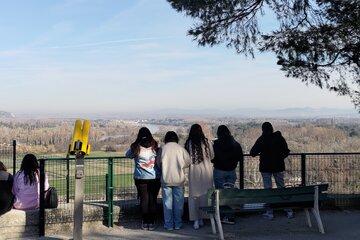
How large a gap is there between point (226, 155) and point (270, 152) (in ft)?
2.74

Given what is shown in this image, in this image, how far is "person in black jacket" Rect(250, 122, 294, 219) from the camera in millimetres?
8602

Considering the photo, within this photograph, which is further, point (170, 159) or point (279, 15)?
point (279, 15)

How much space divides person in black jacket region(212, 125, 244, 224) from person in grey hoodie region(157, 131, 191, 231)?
1.91ft

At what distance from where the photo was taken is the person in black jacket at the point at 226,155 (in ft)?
27.3

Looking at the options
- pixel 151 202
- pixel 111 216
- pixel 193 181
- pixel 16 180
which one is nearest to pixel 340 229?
pixel 193 181

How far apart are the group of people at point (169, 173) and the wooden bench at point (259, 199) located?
0.62m

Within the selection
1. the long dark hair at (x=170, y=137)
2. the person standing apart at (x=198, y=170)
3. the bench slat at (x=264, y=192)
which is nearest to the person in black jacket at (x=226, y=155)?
the person standing apart at (x=198, y=170)

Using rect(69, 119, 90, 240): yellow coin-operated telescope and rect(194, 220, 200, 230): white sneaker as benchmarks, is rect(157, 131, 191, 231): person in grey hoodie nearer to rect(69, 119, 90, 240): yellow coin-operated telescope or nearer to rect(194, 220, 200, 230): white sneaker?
rect(194, 220, 200, 230): white sneaker

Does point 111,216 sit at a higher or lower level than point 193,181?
lower

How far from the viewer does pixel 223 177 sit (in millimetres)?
8516

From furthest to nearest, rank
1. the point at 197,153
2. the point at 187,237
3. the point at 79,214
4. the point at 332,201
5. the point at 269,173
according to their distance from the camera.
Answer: the point at 332,201 < the point at 269,173 < the point at 197,153 < the point at 187,237 < the point at 79,214

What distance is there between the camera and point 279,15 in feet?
32.6

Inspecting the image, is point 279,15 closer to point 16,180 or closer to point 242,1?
point 242,1

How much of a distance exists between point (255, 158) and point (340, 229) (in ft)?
6.22
